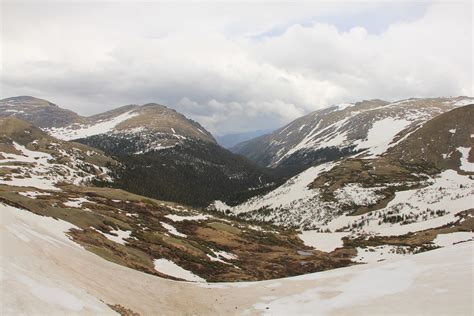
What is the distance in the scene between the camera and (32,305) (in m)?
18.5

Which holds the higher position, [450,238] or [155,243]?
[155,243]

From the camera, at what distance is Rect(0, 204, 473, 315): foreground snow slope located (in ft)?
71.4

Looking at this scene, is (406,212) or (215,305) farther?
(406,212)

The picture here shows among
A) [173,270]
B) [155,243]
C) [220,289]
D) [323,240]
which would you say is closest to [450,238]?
[323,240]

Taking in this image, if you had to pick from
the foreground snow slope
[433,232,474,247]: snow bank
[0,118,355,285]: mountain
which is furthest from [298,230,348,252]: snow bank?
the foreground snow slope

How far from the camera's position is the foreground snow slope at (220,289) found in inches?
857

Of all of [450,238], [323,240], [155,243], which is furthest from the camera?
[323,240]

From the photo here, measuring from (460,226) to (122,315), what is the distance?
467ft

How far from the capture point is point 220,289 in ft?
134

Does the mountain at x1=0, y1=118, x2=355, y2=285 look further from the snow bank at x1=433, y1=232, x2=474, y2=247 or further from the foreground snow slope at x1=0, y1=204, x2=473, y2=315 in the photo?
the snow bank at x1=433, y1=232, x2=474, y2=247

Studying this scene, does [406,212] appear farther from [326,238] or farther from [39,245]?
[39,245]

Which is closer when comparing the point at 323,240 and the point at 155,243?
the point at 155,243

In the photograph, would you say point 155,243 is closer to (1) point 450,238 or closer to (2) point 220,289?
(2) point 220,289

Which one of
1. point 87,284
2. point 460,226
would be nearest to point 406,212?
point 460,226
